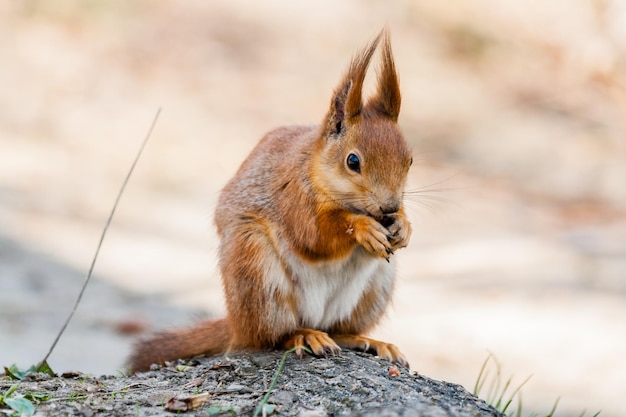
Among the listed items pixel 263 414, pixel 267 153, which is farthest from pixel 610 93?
pixel 263 414

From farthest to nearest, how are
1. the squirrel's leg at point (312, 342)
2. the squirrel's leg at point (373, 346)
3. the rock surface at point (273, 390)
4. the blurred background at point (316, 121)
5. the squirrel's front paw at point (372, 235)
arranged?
the blurred background at point (316, 121), the squirrel's leg at point (373, 346), the squirrel's leg at point (312, 342), the squirrel's front paw at point (372, 235), the rock surface at point (273, 390)

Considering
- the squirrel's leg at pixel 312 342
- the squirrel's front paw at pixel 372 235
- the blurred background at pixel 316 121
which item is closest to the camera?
the squirrel's front paw at pixel 372 235

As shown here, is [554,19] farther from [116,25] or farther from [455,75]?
[116,25]

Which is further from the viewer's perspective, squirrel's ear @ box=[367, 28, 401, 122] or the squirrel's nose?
squirrel's ear @ box=[367, 28, 401, 122]

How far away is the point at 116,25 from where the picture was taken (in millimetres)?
10453

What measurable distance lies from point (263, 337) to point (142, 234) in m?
4.28

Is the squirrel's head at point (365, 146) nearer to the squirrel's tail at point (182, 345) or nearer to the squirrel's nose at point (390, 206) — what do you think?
the squirrel's nose at point (390, 206)

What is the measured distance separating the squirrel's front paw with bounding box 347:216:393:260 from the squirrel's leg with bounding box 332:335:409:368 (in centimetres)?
42

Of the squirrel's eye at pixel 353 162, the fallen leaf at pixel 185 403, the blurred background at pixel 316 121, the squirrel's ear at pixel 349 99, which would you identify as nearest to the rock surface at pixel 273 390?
the fallen leaf at pixel 185 403

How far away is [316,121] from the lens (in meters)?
8.85

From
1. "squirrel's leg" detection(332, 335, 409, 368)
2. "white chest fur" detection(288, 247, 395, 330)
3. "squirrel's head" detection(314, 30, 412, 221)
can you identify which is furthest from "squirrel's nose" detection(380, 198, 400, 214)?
"squirrel's leg" detection(332, 335, 409, 368)

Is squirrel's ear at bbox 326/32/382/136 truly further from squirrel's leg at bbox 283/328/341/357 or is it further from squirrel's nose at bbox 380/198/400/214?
squirrel's leg at bbox 283/328/341/357

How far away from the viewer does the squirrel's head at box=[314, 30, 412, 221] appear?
2775 mm

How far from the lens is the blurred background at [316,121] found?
18.4ft
